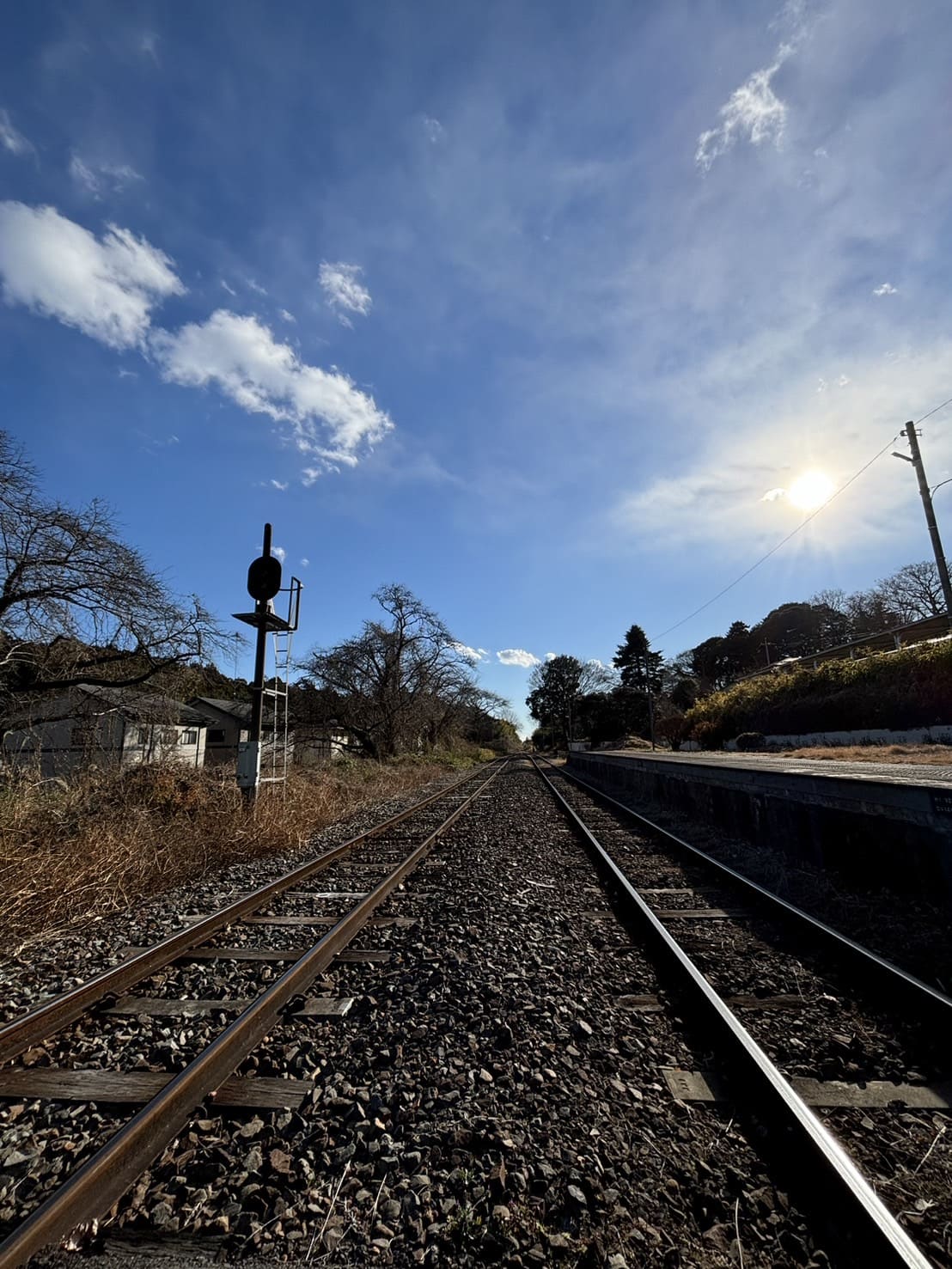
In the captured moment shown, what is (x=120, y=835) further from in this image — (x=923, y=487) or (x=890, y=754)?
(x=923, y=487)

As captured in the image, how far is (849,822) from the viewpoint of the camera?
20.8ft

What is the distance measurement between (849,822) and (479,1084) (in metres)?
5.62

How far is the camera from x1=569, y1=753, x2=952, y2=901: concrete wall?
16.9 feet

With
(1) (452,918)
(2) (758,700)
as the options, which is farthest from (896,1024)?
(2) (758,700)

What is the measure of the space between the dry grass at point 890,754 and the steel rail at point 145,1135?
13.3 m

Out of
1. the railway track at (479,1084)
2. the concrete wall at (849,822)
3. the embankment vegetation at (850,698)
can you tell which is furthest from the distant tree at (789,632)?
the railway track at (479,1084)

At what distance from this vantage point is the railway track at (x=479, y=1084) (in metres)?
1.83

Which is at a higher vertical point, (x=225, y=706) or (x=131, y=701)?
(x=225, y=706)

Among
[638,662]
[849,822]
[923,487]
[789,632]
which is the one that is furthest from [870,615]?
[849,822]

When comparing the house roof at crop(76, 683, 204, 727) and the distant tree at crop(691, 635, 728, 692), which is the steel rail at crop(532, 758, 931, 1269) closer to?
the house roof at crop(76, 683, 204, 727)

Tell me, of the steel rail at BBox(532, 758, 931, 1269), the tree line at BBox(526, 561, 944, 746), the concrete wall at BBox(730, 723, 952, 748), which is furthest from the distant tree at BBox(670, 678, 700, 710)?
the steel rail at BBox(532, 758, 931, 1269)

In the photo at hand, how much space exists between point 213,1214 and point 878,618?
61.3 m

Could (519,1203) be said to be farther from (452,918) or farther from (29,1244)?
(452,918)

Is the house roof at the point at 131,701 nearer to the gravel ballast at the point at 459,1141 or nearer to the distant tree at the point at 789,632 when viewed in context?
the gravel ballast at the point at 459,1141
